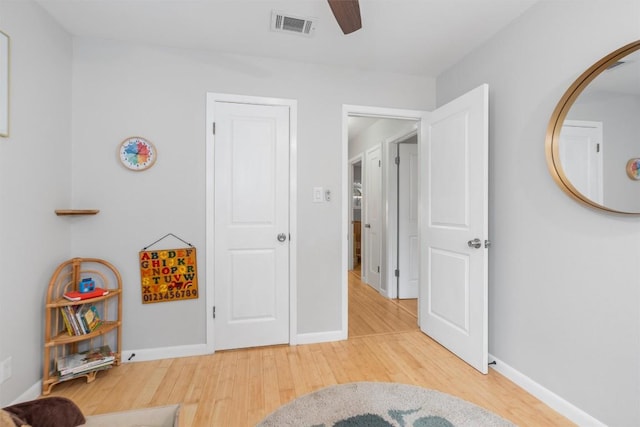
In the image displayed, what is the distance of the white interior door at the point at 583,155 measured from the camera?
1.53m

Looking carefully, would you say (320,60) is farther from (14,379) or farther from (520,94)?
(14,379)

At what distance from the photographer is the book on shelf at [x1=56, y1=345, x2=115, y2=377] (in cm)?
189

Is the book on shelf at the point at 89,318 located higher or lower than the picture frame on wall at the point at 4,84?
lower

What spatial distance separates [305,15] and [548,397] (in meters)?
2.78

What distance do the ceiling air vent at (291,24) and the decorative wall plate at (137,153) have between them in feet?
4.20

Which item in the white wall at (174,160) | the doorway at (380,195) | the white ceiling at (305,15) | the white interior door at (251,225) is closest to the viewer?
the white ceiling at (305,15)

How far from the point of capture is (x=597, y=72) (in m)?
1.52

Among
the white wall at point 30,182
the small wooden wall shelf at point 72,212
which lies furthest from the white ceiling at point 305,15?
the small wooden wall shelf at point 72,212

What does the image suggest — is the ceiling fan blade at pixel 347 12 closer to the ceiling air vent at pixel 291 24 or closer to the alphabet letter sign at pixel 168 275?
the ceiling air vent at pixel 291 24

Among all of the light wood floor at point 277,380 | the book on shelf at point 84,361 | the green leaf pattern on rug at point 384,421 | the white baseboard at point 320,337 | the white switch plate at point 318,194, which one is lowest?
the light wood floor at point 277,380

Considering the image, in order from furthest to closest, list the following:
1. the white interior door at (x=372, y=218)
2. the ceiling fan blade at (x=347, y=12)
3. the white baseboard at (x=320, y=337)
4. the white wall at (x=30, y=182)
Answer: the white interior door at (x=372, y=218) < the white baseboard at (x=320, y=337) < the white wall at (x=30, y=182) < the ceiling fan blade at (x=347, y=12)

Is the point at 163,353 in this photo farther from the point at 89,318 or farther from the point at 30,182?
the point at 30,182

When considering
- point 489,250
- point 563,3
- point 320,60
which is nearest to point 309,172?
point 320,60

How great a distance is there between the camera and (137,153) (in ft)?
7.44
